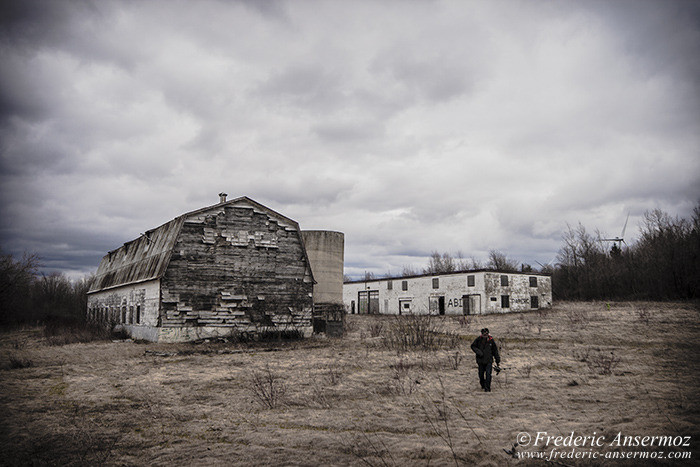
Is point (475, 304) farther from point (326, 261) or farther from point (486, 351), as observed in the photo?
point (486, 351)

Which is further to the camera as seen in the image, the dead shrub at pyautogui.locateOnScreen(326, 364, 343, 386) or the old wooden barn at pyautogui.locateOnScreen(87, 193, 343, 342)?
the old wooden barn at pyautogui.locateOnScreen(87, 193, 343, 342)

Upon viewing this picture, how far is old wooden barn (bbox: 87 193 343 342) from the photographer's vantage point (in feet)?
68.1

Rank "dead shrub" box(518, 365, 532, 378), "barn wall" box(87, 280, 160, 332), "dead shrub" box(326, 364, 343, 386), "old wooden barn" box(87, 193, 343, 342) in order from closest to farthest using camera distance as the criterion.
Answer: "dead shrub" box(326, 364, 343, 386) < "dead shrub" box(518, 365, 532, 378) < "old wooden barn" box(87, 193, 343, 342) < "barn wall" box(87, 280, 160, 332)

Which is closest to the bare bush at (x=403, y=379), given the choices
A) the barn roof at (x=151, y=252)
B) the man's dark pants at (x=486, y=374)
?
the man's dark pants at (x=486, y=374)

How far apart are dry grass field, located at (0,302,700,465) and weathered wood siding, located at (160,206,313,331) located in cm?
356

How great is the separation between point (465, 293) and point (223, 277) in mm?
28936

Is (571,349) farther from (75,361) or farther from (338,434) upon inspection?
(75,361)

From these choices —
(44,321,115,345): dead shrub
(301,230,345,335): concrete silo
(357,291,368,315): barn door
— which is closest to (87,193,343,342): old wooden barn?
(44,321,115,345): dead shrub

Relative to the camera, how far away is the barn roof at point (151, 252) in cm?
2153

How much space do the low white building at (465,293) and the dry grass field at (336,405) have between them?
24764 mm

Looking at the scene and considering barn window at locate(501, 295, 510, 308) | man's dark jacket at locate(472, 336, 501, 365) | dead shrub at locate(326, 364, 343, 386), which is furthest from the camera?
barn window at locate(501, 295, 510, 308)

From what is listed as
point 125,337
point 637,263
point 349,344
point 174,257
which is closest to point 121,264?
point 125,337

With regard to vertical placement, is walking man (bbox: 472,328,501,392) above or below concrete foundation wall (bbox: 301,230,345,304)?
below

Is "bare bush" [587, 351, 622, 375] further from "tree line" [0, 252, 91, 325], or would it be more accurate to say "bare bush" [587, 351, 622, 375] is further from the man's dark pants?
"tree line" [0, 252, 91, 325]
